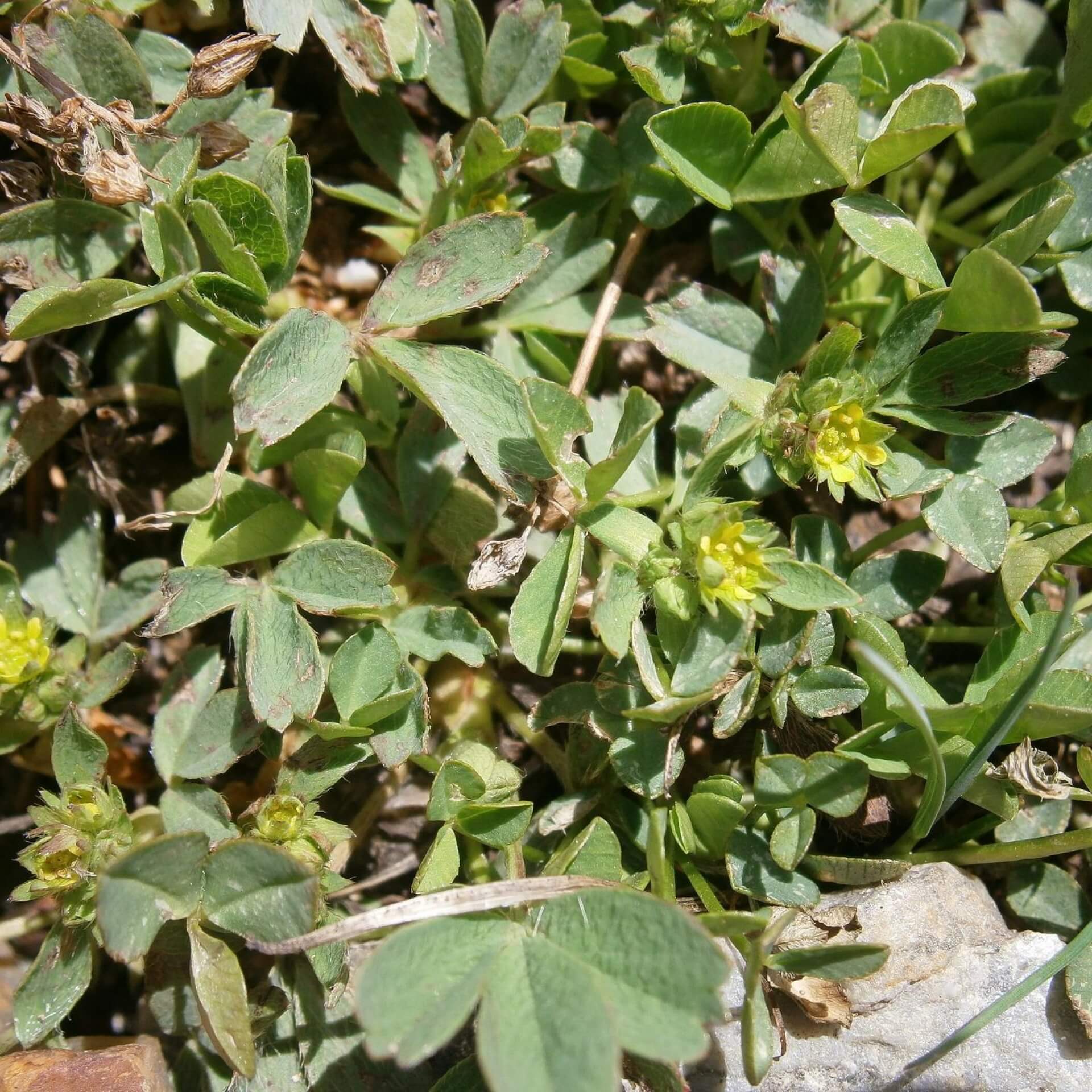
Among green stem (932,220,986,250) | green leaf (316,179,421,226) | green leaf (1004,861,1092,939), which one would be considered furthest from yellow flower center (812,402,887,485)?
green leaf (316,179,421,226)

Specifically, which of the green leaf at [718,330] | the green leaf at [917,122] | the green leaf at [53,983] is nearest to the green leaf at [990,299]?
the green leaf at [917,122]

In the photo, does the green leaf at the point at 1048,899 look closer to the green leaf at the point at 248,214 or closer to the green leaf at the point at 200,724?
the green leaf at the point at 200,724

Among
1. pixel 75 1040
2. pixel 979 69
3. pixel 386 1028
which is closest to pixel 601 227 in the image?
pixel 979 69

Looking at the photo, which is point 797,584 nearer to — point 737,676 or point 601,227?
point 737,676

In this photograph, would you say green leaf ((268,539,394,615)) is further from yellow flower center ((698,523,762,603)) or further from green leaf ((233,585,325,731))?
yellow flower center ((698,523,762,603))

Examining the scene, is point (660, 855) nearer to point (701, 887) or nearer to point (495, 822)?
point (701, 887)

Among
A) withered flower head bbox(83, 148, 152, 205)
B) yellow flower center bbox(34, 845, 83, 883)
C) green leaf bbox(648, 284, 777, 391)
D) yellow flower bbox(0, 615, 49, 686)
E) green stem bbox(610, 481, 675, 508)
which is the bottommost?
yellow flower center bbox(34, 845, 83, 883)
